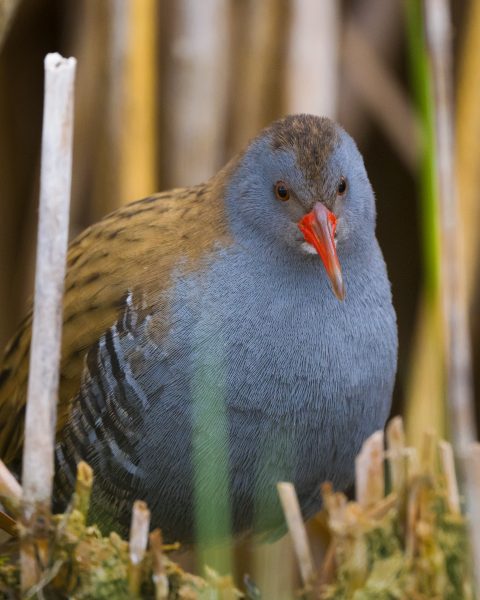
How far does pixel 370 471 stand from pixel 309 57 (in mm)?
1977

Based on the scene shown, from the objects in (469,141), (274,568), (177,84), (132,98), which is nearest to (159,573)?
(274,568)

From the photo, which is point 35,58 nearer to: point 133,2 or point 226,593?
point 133,2

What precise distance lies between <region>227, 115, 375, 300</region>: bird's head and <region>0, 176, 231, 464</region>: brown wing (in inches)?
4.2

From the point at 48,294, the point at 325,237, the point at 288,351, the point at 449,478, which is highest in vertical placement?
the point at 325,237

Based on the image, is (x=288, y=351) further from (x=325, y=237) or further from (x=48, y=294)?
(x=48, y=294)

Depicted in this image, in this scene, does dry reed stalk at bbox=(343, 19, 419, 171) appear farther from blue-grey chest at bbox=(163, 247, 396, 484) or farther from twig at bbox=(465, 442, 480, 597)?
twig at bbox=(465, 442, 480, 597)

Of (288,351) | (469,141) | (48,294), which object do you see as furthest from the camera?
(469,141)

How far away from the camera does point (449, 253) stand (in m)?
2.43

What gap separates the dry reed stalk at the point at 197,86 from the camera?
3.58 meters

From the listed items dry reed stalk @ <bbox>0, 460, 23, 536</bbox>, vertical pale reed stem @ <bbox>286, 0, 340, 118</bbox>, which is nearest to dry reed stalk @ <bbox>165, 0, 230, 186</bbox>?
vertical pale reed stem @ <bbox>286, 0, 340, 118</bbox>

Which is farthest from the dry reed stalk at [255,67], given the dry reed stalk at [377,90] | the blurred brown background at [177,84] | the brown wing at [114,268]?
the brown wing at [114,268]

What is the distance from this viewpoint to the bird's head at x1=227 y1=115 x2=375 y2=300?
2551 mm

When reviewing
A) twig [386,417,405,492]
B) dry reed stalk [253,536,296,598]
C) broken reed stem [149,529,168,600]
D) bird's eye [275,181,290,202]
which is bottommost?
dry reed stalk [253,536,296,598]

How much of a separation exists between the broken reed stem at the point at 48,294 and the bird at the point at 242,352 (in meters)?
0.49
